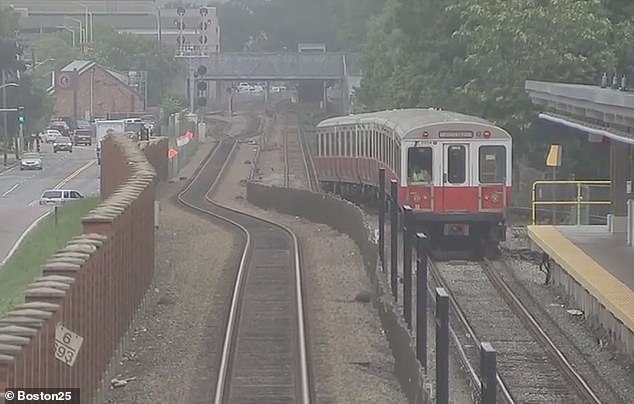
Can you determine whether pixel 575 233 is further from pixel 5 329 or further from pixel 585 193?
pixel 5 329

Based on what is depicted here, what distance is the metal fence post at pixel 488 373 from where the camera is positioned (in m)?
10.3

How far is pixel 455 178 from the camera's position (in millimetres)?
27625

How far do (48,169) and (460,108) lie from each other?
40.0m

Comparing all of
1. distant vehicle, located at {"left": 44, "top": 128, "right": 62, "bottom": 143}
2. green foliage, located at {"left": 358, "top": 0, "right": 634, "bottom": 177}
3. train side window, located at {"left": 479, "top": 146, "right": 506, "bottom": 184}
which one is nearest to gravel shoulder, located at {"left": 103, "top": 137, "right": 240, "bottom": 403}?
train side window, located at {"left": 479, "top": 146, "right": 506, "bottom": 184}

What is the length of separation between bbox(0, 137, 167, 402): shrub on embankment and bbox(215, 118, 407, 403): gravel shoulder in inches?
98.3

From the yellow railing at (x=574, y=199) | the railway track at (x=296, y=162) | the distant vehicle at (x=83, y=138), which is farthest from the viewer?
the distant vehicle at (x=83, y=138)

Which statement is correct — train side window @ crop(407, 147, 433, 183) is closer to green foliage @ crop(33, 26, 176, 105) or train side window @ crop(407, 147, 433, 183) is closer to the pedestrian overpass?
the pedestrian overpass

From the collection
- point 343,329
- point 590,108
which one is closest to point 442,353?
point 343,329

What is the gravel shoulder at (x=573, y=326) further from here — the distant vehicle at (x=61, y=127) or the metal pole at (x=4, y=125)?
the distant vehicle at (x=61, y=127)

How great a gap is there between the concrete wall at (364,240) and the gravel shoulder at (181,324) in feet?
7.24

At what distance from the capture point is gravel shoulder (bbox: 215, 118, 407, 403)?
15.6 m

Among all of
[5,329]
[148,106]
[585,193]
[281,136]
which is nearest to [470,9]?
[585,193]

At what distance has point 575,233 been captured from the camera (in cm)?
2691

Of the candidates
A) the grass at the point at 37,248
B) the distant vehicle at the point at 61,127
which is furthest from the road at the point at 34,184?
the distant vehicle at the point at 61,127
